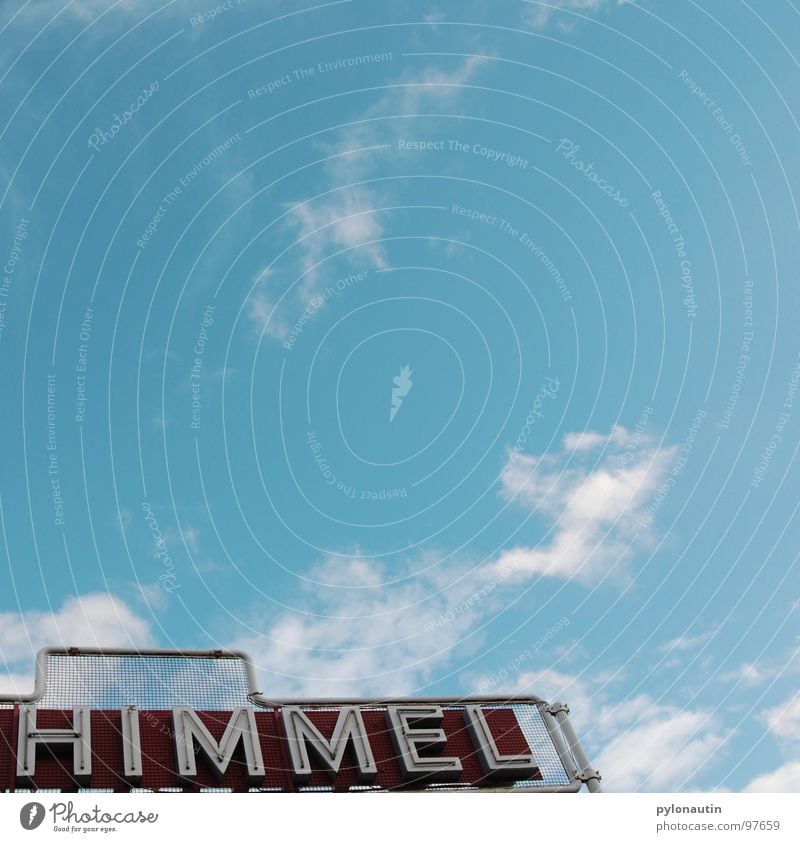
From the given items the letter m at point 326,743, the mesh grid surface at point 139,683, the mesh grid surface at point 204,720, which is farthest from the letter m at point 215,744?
the letter m at point 326,743

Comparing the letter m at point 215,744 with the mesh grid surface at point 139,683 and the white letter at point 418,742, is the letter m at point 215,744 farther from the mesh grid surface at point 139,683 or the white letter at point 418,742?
the white letter at point 418,742

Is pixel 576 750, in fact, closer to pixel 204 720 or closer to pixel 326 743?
pixel 326 743

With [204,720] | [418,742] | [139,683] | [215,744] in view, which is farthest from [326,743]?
[139,683]

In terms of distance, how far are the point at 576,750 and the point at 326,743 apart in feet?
27.3

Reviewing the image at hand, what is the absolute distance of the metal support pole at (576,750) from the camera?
26.2 m

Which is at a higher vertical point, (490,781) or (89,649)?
(89,649)

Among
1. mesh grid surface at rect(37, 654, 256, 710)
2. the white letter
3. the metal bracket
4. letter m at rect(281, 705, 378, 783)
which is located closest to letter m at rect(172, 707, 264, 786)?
mesh grid surface at rect(37, 654, 256, 710)

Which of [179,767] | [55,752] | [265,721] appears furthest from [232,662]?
[55,752]

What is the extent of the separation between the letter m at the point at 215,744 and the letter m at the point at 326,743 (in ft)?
3.61

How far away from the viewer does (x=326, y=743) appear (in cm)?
2567
